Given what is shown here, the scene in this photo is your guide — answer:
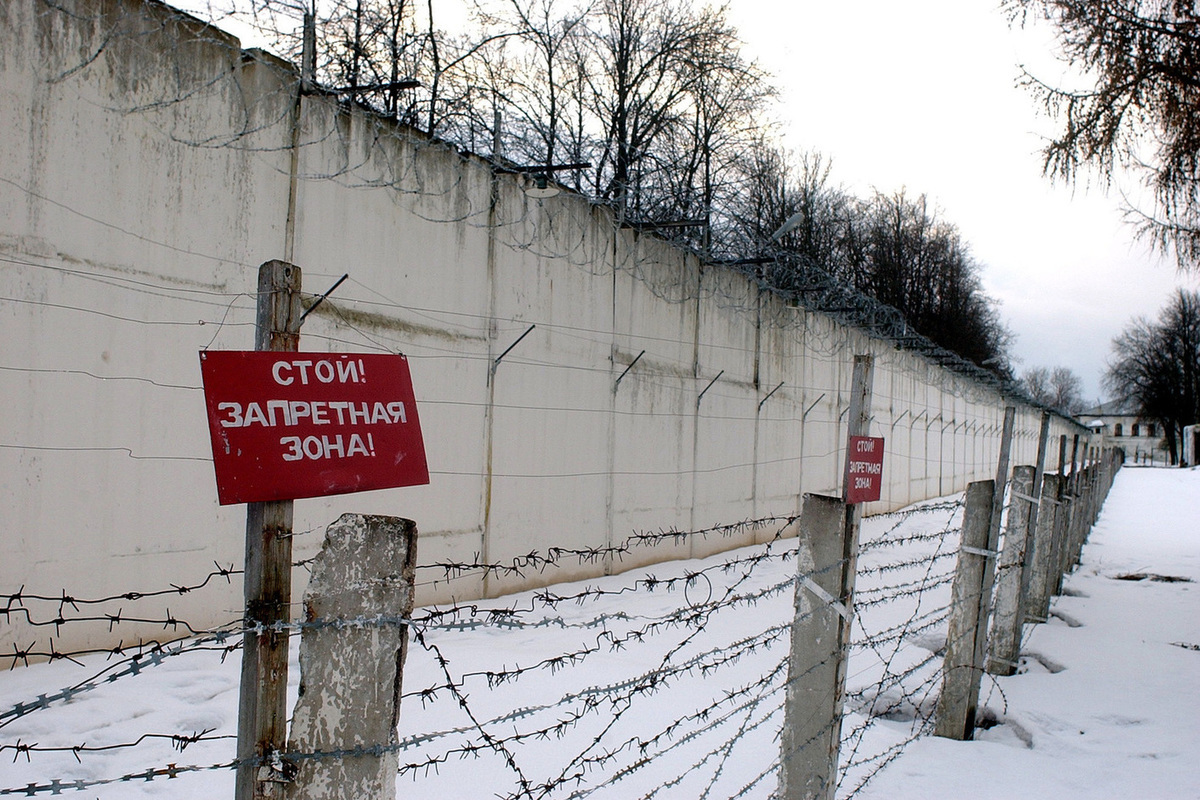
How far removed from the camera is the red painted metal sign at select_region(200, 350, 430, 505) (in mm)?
1406

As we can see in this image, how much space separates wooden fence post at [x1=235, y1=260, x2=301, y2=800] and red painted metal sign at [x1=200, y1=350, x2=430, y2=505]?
0.22 feet

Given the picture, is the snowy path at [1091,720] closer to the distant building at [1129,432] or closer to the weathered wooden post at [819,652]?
the weathered wooden post at [819,652]

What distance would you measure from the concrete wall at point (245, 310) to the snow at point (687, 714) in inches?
30.7

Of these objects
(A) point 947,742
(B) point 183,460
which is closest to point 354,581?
(A) point 947,742

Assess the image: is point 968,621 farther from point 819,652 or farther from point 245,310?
point 245,310

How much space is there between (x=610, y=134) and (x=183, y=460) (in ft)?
54.4

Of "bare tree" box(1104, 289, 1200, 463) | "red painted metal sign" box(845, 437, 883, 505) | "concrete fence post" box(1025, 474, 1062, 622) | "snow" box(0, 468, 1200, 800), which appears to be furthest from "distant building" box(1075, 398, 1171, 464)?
"red painted metal sign" box(845, 437, 883, 505)

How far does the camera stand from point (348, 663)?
144cm

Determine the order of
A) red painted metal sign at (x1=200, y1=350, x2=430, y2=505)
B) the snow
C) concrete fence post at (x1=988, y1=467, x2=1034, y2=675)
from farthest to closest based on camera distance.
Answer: concrete fence post at (x1=988, y1=467, x2=1034, y2=675) < the snow < red painted metal sign at (x1=200, y1=350, x2=430, y2=505)

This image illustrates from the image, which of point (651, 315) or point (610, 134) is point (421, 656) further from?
point (610, 134)

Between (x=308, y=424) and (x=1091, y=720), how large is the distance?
461cm

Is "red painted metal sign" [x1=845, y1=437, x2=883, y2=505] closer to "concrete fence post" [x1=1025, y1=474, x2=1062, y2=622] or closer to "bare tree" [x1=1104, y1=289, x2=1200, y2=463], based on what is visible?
"concrete fence post" [x1=1025, y1=474, x2=1062, y2=622]

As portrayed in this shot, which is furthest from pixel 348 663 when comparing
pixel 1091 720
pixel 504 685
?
pixel 1091 720

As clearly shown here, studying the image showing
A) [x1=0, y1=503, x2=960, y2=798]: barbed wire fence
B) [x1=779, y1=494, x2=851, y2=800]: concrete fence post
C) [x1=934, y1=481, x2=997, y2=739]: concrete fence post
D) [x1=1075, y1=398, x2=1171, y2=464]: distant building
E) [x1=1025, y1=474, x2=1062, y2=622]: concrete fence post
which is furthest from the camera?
[x1=1075, y1=398, x2=1171, y2=464]: distant building
